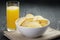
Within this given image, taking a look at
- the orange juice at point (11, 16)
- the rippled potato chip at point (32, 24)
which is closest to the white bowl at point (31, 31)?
the rippled potato chip at point (32, 24)

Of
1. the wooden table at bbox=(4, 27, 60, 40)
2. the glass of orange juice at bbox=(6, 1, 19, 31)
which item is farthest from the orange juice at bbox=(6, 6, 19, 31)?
the wooden table at bbox=(4, 27, 60, 40)

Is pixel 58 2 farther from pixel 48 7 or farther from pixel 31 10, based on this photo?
pixel 31 10

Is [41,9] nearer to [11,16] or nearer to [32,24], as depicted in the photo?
[11,16]

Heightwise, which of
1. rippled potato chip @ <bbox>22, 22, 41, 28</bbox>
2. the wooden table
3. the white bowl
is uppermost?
rippled potato chip @ <bbox>22, 22, 41, 28</bbox>

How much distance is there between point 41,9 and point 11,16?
0.42 meters

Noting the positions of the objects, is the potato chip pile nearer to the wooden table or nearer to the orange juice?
the wooden table

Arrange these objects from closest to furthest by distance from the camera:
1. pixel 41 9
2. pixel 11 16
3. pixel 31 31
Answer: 1. pixel 31 31
2. pixel 11 16
3. pixel 41 9

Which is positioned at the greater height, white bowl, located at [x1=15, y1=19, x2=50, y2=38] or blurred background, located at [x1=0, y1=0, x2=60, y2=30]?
blurred background, located at [x1=0, y1=0, x2=60, y2=30]

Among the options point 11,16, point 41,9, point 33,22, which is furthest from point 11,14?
point 41,9

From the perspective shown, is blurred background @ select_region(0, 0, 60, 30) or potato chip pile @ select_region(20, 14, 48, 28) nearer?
potato chip pile @ select_region(20, 14, 48, 28)

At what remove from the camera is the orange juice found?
122cm

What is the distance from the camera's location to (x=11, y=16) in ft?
4.06

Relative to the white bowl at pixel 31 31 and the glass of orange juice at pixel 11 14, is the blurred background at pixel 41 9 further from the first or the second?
the white bowl at pixel 31 31

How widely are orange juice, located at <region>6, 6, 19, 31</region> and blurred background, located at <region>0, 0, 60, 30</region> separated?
4 centimetres
